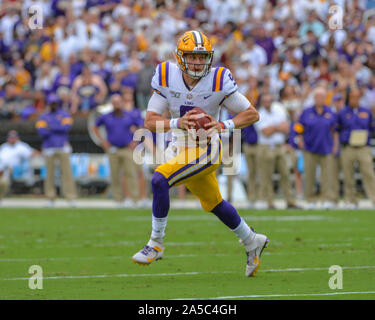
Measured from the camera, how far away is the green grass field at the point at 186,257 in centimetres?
610

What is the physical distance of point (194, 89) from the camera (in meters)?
7.04

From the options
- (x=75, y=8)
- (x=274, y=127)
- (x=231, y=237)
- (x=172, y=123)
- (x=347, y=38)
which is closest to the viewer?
(x=172, y=123)

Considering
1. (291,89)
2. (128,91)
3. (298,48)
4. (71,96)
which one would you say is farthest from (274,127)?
(71,96)

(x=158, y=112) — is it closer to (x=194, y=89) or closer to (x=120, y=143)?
(x=194, y=89)

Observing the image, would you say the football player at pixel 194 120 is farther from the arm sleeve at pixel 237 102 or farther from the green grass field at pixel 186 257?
the green grass field at pixel 186 257

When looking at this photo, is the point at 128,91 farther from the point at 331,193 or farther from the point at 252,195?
the point at 331,193

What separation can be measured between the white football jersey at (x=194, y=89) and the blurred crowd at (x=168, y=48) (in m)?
8.64

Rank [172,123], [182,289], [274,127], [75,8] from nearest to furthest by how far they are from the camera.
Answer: [182,289], [172,123], [274,127], [75,8]

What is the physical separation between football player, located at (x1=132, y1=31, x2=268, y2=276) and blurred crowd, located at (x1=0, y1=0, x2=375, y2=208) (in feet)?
28.3

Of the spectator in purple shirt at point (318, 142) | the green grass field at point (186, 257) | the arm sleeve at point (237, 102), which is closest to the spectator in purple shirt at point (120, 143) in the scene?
the green grass field at point (186, 257)

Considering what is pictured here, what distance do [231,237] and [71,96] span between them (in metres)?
9.88

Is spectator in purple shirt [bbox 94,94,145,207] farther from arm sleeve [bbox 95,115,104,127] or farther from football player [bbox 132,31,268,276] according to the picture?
football player [bbox 132,31,268,276]

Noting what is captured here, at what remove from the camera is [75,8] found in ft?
75.0

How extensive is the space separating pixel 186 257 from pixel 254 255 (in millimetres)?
1463
